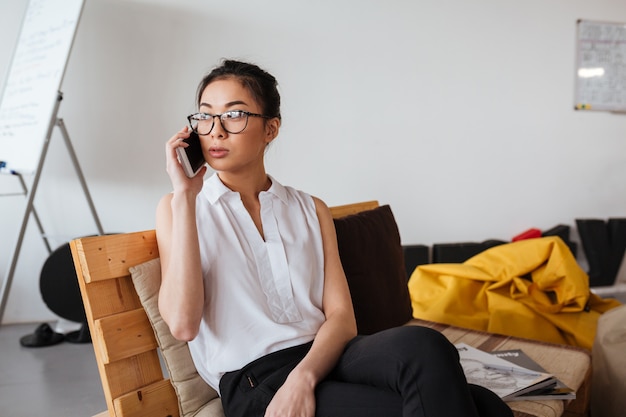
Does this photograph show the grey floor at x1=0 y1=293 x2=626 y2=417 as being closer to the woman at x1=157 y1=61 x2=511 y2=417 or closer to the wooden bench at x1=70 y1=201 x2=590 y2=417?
the wooden bench at x1=70 y1=201 x2=590 y2=417

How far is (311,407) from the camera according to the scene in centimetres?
119

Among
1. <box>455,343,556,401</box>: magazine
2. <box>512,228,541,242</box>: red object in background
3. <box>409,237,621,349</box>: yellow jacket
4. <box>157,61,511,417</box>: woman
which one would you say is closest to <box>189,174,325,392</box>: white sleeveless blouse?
<box>157,61,511,417</box>: woman

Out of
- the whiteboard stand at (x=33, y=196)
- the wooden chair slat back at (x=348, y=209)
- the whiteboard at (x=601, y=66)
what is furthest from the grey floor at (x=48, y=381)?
the whiteboard at (x=601, y=66)

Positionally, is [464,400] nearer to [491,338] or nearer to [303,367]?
[303,367]

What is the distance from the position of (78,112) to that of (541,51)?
2717 mm

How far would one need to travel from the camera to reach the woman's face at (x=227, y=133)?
1.41m

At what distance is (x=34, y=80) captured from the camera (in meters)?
2.89

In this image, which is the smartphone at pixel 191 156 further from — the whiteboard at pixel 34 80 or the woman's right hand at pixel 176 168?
the whiteboard at pixel 34 80

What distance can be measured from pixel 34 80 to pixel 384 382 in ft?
7.94

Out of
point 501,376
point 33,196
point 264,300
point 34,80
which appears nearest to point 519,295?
point 501,376

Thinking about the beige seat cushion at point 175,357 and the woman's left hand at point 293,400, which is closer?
the woman's left hand at point 293,400

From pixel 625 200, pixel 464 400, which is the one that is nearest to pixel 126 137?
pixel 464 400

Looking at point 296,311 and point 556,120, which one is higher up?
point 556,120

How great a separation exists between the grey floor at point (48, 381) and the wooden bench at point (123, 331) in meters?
0.97
